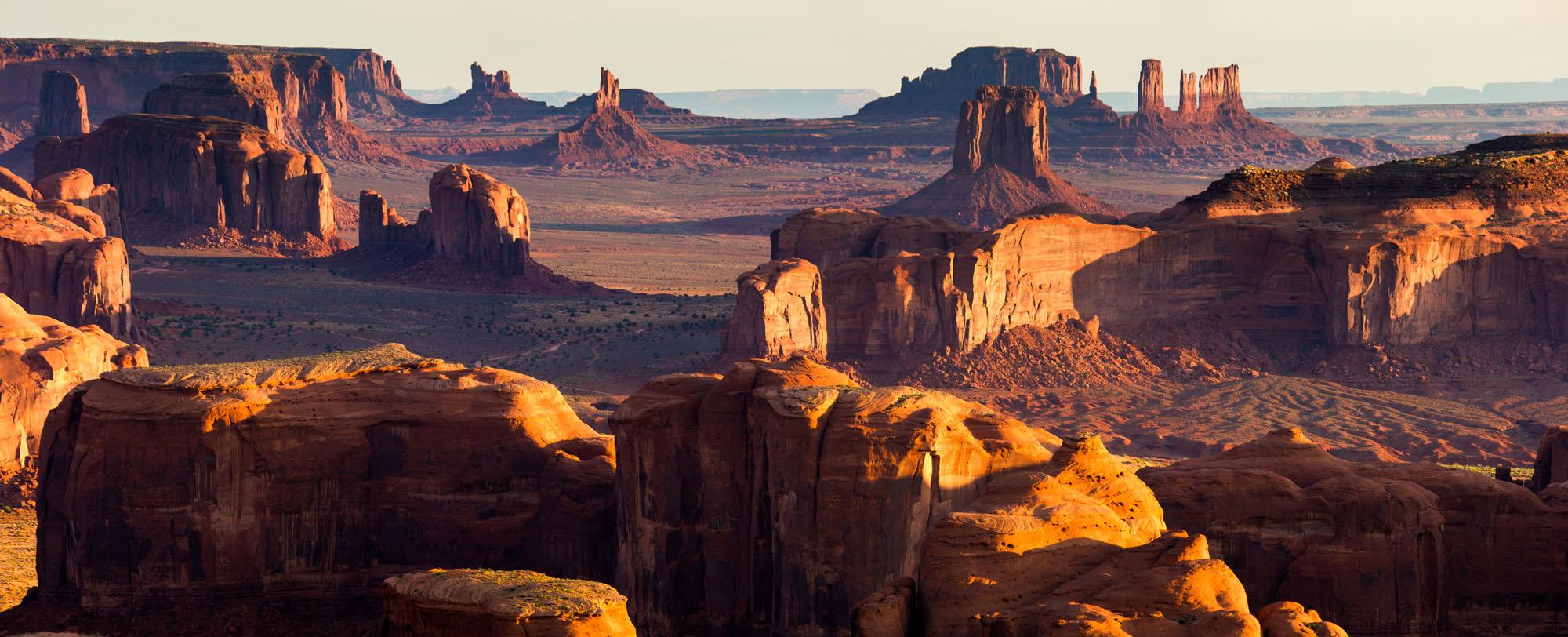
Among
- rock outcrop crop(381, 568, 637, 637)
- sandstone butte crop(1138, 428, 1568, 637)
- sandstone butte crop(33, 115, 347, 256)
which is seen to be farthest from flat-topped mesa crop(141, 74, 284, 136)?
rock outcrop crop(381, 568, 637, 637)

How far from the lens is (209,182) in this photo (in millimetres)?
114625

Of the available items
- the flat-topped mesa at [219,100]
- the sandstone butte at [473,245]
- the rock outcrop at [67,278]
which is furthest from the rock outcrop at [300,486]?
the flat-topped mesa at [219,100]

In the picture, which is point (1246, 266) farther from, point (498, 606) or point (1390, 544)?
point (498, 606)

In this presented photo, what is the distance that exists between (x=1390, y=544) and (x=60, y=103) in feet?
524

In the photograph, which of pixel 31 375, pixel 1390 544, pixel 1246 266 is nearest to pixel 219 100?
pixel 1246 266

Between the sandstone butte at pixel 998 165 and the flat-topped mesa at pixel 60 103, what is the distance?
246 ft

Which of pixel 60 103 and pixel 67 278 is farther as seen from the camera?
pixel 60 103

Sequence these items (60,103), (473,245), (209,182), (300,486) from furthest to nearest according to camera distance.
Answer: (60,103) < (209,182) < (473,245) < (300,486)

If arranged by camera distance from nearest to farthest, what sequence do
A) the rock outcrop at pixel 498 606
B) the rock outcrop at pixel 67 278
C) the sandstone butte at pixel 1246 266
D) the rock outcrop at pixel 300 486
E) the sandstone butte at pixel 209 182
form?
the rock outcrop at pixel 498 606 < the rock outcrop at pixel 300 486 < the sandstone butte at pixel 1246 266 < the rock outcrop at pixel 67 278 < the sandstone butte at pixel 209 182

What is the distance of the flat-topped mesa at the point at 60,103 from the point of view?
175 metres

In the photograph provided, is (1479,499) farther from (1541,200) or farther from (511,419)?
(1541,200)

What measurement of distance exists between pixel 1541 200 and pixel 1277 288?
1182 centimetres

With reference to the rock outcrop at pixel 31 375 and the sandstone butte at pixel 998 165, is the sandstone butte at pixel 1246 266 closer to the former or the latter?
the rock outcrop at pixel 31 375

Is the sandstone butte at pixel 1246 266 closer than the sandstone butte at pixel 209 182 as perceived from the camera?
Yes
